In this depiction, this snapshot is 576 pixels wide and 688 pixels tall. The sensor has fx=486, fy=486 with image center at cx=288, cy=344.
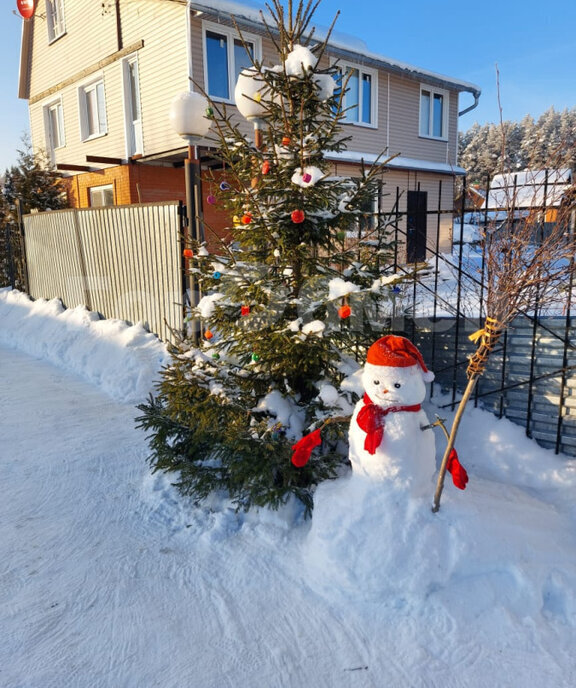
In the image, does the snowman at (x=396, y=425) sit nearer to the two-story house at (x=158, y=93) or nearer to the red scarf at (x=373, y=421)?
the red scarf at (x=373, y=421)

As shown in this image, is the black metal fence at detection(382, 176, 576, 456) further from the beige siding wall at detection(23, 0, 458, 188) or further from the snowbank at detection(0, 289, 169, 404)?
the beige siding wall at detection(23, 0, 458, 188)

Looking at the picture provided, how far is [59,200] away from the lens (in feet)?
47.9

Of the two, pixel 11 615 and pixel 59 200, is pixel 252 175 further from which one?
pixel 59 200

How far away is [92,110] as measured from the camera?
14.4 meters

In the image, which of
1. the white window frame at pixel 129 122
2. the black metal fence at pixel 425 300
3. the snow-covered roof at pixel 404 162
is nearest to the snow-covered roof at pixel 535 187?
the black metal fence at pixel 425 300

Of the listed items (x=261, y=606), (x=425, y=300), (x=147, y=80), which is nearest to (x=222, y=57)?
(x=147, y=80)

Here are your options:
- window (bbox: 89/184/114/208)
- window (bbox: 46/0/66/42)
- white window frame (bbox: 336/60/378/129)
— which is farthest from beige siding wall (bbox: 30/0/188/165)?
white window frame (bbox: 336/60/378/129)

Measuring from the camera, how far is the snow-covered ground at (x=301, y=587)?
218 centimetres

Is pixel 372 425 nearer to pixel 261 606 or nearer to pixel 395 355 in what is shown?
pixel 395 355

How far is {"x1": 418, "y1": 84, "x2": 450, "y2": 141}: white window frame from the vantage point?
15328 millimetres

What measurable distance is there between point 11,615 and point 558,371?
3719mm

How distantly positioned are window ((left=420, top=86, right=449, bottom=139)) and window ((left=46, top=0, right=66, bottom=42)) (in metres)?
11.1

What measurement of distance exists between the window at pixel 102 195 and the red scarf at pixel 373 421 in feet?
41.9

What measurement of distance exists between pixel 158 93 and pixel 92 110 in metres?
4.06
